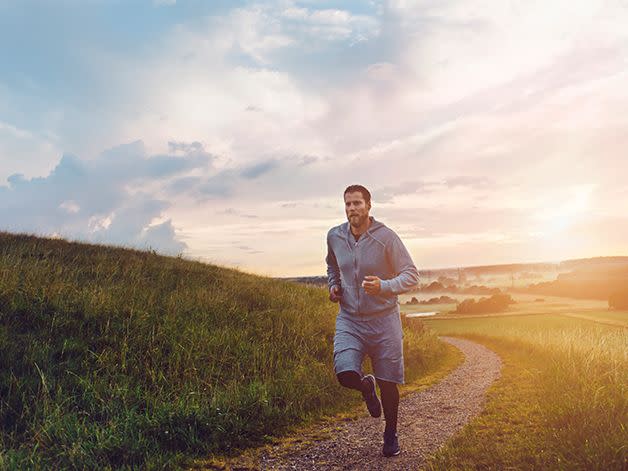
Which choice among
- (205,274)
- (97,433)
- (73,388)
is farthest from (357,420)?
(205,274)

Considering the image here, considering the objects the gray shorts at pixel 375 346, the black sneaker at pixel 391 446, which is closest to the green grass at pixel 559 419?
the black sneaker at pixel 391 446

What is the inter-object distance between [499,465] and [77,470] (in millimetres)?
4475

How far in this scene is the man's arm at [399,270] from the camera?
5.57 metres

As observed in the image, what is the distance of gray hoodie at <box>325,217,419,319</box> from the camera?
584cm

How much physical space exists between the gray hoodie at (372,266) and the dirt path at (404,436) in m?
1.70

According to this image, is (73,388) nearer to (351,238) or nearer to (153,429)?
(153,429)

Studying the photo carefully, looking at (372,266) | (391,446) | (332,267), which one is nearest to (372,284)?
(372,266)

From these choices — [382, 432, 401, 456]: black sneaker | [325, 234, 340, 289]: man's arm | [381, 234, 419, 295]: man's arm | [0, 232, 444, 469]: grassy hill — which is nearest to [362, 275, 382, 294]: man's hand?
[381, 234, 419, 295]: man's arm

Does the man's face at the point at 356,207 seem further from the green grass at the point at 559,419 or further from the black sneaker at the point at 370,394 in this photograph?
the green grass at the point at 559,419

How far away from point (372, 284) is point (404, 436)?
106 inches

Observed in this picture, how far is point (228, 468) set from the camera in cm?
575

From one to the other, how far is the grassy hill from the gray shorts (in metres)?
1.84

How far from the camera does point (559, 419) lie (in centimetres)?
637

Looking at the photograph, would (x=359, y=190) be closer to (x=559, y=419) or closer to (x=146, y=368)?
(x=559, y=419)
